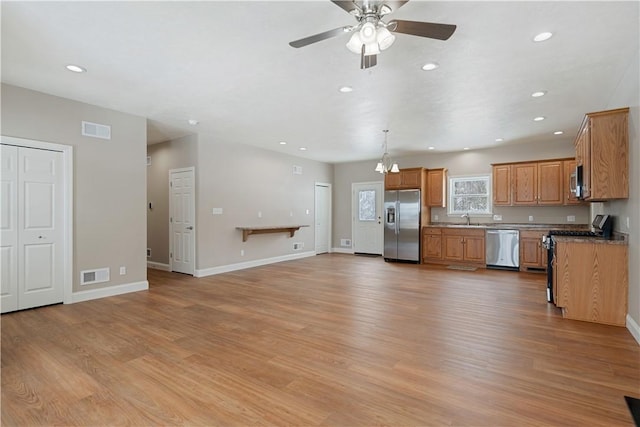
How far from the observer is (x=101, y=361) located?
2645 mm

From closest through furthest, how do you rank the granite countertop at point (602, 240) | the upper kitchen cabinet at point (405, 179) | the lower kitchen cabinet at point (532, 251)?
the granite countertop at point (602, 240)
the lower kitchen cabinet at point (532, 251)
the upper kitchen cabinet at point (405, 179)

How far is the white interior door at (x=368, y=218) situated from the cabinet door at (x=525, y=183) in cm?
328

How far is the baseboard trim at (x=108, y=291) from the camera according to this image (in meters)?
4.37

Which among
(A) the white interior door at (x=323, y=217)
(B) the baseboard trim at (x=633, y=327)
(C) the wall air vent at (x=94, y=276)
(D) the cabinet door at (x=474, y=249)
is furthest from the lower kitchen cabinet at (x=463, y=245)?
(C) the wall air vent at (x=94, y=276)

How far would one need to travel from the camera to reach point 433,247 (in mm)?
7629

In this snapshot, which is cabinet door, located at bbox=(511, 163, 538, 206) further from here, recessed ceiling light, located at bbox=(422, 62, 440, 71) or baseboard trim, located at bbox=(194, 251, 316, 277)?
baseboard trim, located at bbox=(194, 251, 316, 277)

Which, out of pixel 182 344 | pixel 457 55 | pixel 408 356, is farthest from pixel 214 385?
pixel 457 55

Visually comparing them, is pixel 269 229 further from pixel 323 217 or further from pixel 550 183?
pixel 550 183

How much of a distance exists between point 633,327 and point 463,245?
4.13 m

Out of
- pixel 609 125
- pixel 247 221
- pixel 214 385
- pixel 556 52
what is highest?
pixel 556 52

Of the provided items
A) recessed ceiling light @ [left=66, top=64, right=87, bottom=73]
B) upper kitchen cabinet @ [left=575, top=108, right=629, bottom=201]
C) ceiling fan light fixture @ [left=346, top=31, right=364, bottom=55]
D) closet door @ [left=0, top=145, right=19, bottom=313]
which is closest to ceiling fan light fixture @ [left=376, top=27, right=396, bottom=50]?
ceiling fan light fixture @ [left=346, top=31, right=364, bottom=55]

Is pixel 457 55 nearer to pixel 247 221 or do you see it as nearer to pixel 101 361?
pixel 101 361

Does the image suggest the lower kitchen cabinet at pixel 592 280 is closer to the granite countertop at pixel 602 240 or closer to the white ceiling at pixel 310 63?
the granite countertop at pixel 602 240

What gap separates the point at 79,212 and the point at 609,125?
21.4 feet
